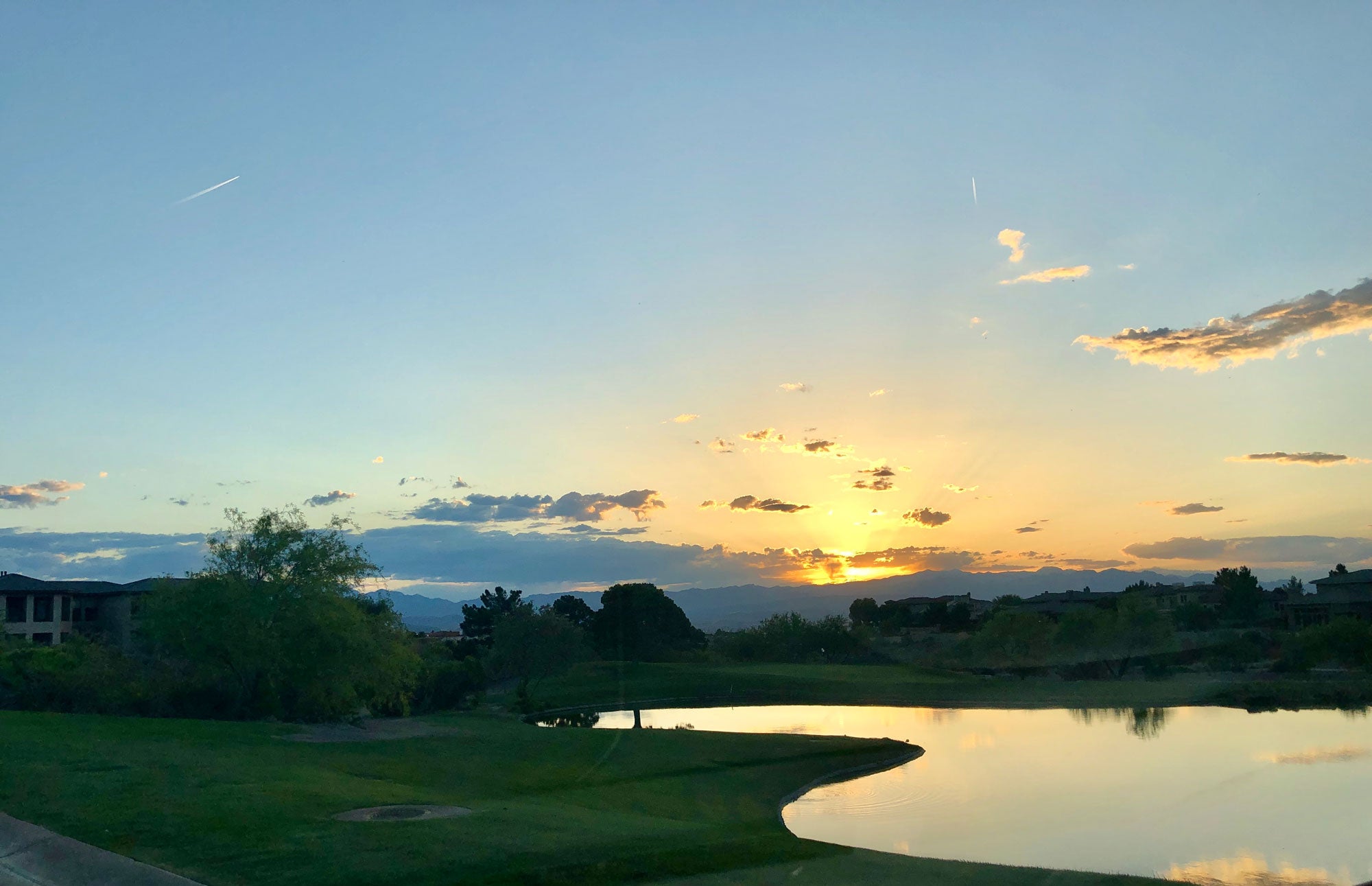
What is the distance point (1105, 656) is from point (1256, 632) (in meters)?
16.2

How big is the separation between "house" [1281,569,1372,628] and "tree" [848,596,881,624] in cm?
6926

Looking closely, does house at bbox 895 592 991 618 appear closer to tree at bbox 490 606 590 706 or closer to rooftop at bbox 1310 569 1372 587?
rooftop at bbox 1310 569 1372 587

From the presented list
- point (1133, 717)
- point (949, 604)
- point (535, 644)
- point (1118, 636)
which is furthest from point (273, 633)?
point (949, 604)

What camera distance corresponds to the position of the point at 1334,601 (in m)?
85.6

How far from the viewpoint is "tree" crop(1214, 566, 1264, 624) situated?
327 feet

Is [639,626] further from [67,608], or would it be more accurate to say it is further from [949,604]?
[949,604]

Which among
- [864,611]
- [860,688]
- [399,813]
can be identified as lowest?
[860,688]

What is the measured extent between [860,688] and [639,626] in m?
43.0

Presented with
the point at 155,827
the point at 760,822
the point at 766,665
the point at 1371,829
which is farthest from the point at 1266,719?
the point at 155,827

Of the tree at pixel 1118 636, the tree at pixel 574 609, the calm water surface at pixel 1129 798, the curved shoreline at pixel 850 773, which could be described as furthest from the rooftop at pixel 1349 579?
the tree at pixel 574 609

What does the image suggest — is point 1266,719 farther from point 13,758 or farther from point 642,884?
point 13,758

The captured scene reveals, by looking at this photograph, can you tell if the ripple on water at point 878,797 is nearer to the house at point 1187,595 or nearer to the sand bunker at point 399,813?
the sand bunker at point 399,813

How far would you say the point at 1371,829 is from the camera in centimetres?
2481

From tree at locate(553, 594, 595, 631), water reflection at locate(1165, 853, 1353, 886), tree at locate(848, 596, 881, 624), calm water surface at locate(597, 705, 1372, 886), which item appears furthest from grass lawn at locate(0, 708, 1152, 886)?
tree at locate(848, 596, 881, 624)
